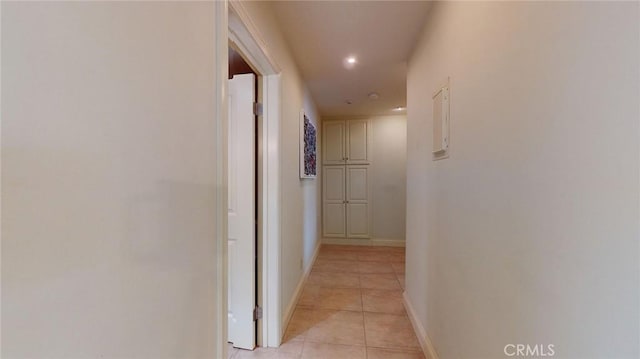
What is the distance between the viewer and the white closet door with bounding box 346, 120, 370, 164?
500cm

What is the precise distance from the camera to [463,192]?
1367 mm

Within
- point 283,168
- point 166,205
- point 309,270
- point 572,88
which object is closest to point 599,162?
point 572,88

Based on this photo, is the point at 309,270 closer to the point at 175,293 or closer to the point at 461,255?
the point at 461,255

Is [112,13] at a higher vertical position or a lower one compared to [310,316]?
higher

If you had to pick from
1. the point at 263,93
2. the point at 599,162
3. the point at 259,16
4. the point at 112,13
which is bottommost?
the point at 599,162

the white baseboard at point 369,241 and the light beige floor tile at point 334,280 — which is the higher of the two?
the white baseboard at point 369,241

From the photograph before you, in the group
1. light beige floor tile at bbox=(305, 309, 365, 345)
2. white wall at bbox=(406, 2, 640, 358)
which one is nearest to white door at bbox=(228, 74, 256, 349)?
light beige floor tile at bbox=(305, 309, 365, 345)

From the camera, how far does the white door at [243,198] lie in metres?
1.97

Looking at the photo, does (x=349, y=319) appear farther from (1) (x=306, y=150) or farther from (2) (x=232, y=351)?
(1) (x=306, y=150)

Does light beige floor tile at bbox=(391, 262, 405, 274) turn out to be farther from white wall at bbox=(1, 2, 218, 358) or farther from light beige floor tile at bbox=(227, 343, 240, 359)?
white wall at bbox=(1, 2, 218, 358)

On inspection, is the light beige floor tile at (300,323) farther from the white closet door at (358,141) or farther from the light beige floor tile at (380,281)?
the white closet door at (358,141)

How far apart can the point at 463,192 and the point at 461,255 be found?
32 cm

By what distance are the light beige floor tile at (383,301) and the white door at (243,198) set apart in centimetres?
116

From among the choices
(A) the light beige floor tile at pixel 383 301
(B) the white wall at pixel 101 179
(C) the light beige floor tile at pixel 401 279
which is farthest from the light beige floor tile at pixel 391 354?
(B) the white wall at pixel 101 179
